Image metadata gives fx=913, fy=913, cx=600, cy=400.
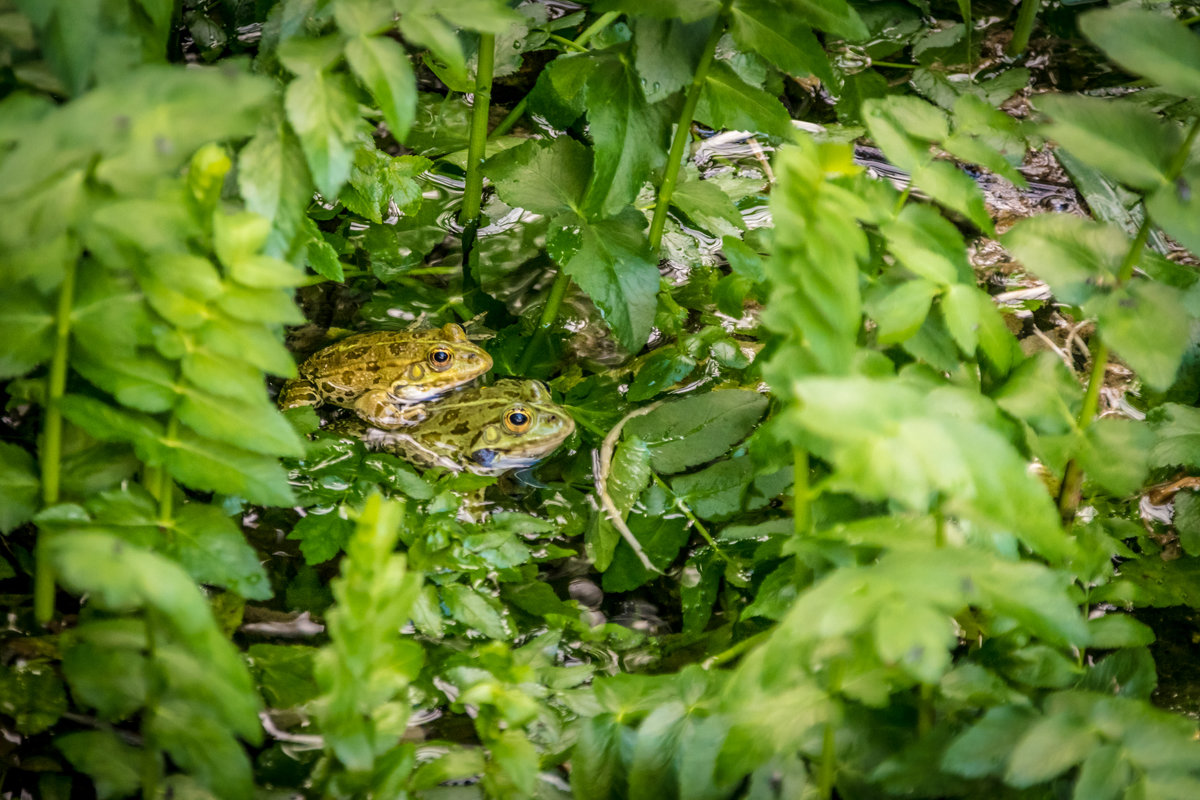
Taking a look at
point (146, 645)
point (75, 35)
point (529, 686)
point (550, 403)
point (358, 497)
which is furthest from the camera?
point (550, 403)

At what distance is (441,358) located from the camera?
342cm

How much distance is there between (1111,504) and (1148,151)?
1508 mm

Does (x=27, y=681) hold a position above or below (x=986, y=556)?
below

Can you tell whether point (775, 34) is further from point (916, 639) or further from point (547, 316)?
point (916, 639)

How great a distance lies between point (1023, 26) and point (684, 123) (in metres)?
2.51

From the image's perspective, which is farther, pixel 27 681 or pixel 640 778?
pixel 27 681

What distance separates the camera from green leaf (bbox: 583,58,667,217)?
7.52ft

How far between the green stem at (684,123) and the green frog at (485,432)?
0.75 meters

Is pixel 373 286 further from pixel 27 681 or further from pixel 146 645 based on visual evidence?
pixel 146 645

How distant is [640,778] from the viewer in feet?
5.56

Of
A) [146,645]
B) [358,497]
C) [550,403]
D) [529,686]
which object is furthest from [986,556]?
[550,403]

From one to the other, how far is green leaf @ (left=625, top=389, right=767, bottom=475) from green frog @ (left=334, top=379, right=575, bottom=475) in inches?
15.2

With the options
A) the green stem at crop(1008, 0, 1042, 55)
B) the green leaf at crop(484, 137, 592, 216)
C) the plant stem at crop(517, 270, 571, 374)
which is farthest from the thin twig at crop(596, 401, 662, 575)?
the green stem at crop(1008, 0, 1042, 55)

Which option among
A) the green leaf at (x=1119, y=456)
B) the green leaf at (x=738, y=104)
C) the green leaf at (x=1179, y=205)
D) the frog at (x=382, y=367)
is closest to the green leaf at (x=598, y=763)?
the green leaf at (x=1119, y=456)
